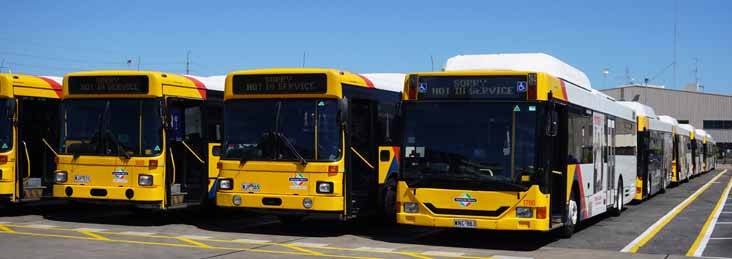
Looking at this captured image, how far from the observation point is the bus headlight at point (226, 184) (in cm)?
1563

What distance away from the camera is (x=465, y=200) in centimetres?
1365

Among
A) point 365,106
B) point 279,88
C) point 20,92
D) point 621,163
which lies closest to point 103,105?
point 20,92

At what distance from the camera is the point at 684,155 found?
142 ft

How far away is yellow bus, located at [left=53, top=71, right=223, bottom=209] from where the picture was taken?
53.7ft

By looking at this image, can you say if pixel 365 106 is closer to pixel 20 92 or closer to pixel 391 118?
pixel 391 118

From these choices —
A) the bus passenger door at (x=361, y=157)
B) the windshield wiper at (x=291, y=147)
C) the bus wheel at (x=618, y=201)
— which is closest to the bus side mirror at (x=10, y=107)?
the windshield wiper at (x=291, y=147)

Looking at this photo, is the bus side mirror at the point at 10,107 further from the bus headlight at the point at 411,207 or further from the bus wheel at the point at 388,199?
the bus headlight at the point at 411,207

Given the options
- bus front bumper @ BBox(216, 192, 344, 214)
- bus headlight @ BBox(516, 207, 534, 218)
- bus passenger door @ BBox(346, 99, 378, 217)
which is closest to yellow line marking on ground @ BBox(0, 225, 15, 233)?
bus front bumper @ BBox(216, 192, 344, 214)

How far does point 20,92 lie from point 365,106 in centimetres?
675

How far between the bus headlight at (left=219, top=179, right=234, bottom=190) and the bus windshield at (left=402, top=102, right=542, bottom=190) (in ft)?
10.7

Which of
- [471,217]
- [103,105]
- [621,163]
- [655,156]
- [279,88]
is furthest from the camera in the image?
[655,156]

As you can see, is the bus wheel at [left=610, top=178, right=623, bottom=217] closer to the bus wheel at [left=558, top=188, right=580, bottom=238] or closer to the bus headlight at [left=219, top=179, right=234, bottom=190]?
the bus wheel at [left=558, top=188, right=580, bottom=238]

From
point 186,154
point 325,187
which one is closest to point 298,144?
point 325,187

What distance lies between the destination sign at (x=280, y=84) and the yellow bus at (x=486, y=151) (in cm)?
168
